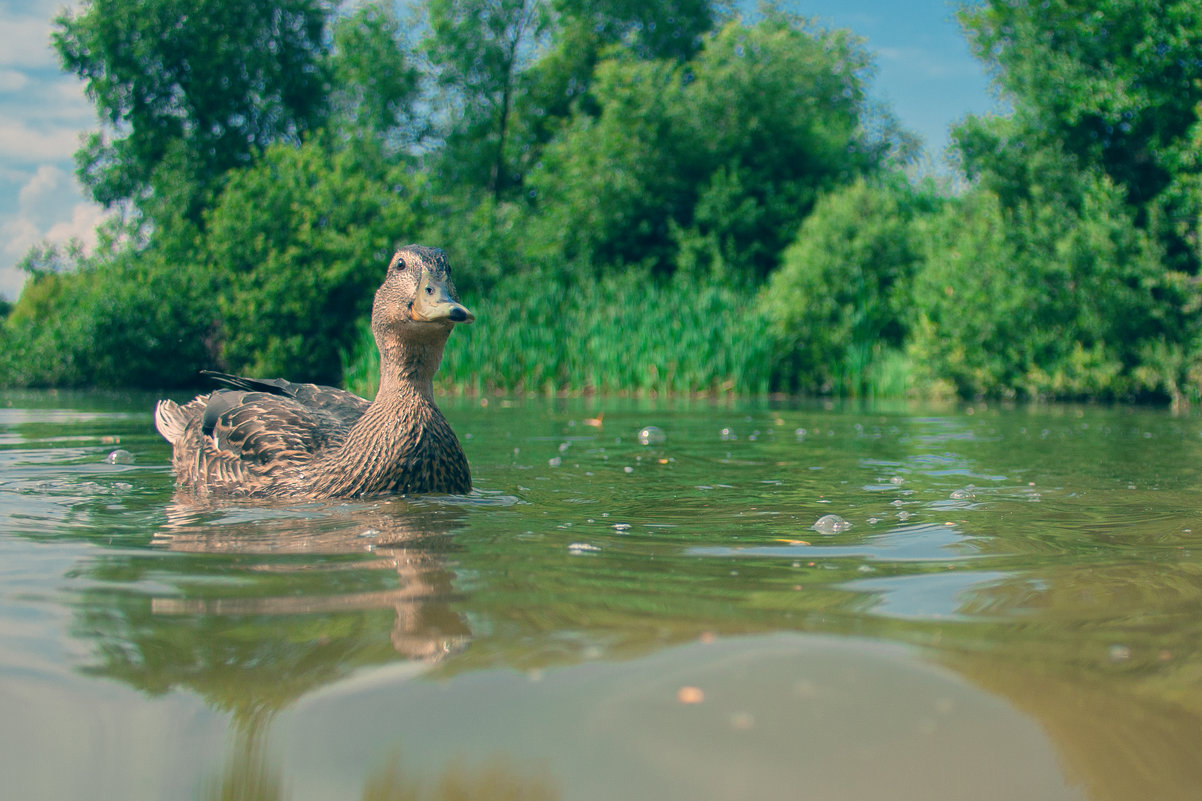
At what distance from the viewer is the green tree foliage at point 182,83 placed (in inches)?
1355

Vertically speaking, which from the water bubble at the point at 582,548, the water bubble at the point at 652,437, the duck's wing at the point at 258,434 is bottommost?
the water bubble at the point at 582,548

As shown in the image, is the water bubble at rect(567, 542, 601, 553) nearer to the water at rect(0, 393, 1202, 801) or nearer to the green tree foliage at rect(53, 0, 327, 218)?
the water at rect(0, 393, 1202, 801)

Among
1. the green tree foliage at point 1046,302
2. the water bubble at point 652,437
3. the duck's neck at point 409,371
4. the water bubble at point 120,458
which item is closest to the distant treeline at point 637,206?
the green tree foliage at point 1046,302

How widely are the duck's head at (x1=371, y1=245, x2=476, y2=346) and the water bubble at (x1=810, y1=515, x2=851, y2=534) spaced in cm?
179

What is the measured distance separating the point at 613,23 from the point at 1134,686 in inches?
1778

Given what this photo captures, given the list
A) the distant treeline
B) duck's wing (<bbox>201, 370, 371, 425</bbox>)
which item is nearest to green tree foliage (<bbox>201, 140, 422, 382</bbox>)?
the distant treeline

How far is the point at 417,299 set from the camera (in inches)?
176

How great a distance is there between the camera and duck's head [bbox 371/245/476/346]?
14.4 feet

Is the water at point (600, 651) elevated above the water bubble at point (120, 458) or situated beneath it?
situated beneath

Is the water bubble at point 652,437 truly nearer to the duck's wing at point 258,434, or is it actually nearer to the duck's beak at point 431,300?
the duck's wing at point 258,434

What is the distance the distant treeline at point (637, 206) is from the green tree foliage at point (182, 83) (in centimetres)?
11

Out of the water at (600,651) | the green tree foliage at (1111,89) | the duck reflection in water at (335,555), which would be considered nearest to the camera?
the water at (600,651)

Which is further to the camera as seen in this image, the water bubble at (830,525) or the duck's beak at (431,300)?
the duck's beak at (431,300)

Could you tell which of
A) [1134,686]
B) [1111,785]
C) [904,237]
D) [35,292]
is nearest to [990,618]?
[1134,686]
